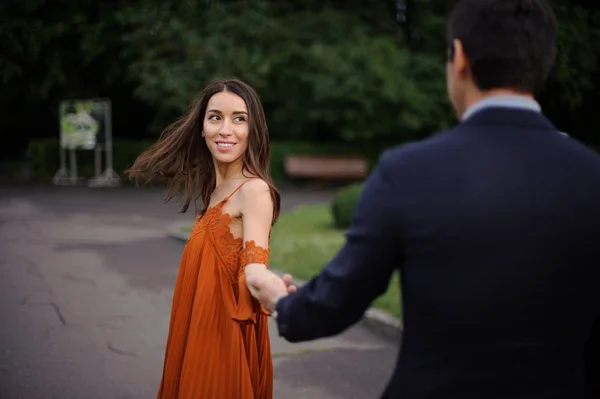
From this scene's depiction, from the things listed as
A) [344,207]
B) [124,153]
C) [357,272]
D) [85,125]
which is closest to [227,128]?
[357,272]

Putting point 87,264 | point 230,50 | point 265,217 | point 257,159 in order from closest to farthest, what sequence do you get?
point 265,217, point 257,159, point 87,264, point 230,50

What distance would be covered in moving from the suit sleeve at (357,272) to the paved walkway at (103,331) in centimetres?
369

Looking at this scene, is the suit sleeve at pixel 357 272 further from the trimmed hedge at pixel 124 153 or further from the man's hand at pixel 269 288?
the trimmed hedge at pixel 124 153

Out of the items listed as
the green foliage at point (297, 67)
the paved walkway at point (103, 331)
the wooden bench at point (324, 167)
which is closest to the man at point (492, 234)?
the paved walkway at point (103, 331)

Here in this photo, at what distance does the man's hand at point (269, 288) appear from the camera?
2258mm

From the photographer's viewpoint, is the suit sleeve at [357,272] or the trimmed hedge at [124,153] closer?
the suit sleeve at [357,272]

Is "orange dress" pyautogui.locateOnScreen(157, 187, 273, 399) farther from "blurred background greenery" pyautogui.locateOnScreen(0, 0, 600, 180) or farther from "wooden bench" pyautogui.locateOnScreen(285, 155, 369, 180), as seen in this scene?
"wooden bench" pyautogui.locateOnScreen(285, 155, 369, 180)

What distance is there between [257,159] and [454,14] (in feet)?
5.28

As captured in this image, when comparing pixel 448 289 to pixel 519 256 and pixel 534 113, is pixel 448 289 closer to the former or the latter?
pixel 519 256

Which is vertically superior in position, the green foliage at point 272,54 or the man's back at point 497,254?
the man's back at point 497,254

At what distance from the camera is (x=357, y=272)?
183cm

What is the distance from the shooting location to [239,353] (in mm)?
3166

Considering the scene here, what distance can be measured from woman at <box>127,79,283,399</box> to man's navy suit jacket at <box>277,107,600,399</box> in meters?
1.16

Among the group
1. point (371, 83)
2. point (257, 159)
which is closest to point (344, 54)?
point (371, 83)
